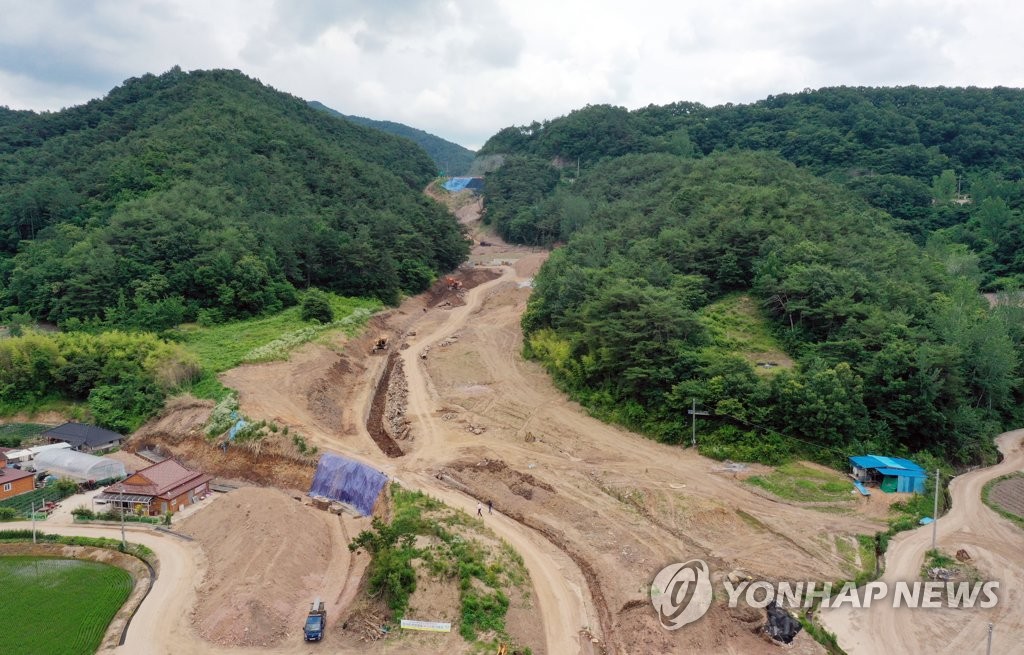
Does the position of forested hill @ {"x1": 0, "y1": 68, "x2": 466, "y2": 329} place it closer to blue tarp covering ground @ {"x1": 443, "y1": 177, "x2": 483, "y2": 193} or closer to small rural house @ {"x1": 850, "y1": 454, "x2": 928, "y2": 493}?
blue tarp covering ground @ {"x1": 443, "y1": 177, "x2": 483, "y2": 193}

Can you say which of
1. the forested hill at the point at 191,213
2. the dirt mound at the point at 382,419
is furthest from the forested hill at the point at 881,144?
the dirt mound at the point at 382,419

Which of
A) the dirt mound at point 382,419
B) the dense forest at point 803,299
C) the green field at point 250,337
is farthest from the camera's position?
the green field at point 250,337

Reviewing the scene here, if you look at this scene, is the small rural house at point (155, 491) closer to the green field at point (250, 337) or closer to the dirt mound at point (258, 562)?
the dirt mound at point (258, 562)

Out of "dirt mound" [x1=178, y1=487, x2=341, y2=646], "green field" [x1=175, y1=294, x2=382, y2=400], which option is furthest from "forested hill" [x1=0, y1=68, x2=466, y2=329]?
"dirt mound" [x1=178, y1=487, x2=341, y2=646]

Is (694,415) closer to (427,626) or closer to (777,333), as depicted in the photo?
(777,333)

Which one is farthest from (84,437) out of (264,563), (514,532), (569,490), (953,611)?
(953,611)

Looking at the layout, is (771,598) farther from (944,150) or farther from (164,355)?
(944,150)
